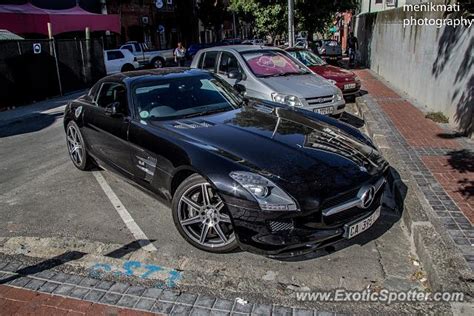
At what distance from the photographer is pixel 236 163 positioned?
3441 millimetres

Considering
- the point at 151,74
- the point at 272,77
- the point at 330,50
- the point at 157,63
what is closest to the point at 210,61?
the point at 272,77

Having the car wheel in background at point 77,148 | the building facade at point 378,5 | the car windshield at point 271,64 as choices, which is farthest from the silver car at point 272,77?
the building facade at point 378,5

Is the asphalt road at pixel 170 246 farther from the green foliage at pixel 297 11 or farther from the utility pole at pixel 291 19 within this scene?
the green foliage at pixel 297 11

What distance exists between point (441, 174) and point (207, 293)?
347cm

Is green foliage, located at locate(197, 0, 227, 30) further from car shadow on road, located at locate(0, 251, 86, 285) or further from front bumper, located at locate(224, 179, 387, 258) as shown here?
front bumper, located at locate(224, 179, 387, 258)

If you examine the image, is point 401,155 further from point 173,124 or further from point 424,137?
point 173,124

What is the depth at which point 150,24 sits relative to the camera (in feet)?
120

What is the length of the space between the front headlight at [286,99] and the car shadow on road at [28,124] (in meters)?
5.91

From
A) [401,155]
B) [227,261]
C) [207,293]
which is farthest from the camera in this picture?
[401,155]

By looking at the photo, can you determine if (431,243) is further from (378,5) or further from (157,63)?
(378,5)

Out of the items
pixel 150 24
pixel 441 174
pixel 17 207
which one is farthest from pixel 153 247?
pixel 150 24

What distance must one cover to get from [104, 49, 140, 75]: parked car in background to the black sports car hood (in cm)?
1744

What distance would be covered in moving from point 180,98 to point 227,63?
422 cm

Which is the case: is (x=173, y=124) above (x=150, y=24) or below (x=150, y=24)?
below
